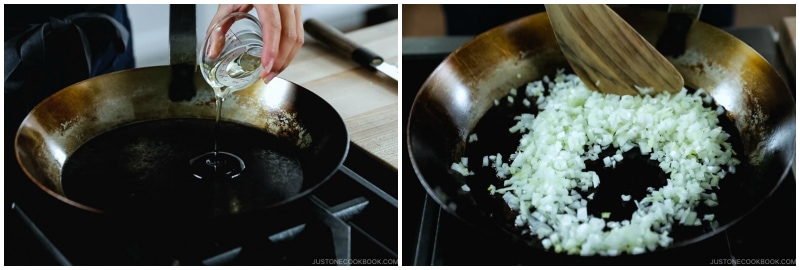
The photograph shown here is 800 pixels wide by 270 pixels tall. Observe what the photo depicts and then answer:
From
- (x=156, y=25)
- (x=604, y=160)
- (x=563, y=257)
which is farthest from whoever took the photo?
(x=156, y=25)

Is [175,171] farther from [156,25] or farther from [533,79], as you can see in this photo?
[533,79]

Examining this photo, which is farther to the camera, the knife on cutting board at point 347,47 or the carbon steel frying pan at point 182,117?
the knife on cutting board at point 347,47

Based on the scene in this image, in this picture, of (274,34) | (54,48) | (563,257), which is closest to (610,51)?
(563,257)

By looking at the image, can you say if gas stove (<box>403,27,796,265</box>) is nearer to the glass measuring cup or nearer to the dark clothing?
the glass measuring cup

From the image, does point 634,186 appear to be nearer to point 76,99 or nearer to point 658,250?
point 658,250

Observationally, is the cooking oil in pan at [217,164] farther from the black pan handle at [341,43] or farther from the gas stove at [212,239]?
the black pan handle at [341,43]

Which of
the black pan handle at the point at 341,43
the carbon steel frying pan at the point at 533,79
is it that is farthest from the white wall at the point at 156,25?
the carbon steel frying pan at the point at 533,79
